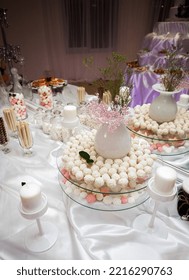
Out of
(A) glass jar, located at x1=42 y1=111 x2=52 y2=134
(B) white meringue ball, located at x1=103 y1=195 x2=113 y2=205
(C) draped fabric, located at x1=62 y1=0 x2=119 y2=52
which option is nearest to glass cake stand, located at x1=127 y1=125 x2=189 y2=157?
(B) white meringue ball, located at x1=103 y1=195 x2=113 y2=205

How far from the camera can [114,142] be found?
0.70 metres

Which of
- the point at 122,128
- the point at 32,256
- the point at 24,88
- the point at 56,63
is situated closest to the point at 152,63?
the point at 24,88

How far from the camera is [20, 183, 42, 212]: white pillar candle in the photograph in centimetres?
50

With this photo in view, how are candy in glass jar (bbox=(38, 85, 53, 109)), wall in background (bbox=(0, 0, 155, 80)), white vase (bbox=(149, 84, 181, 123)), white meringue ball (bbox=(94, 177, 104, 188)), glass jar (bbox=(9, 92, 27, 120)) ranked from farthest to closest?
wall in background (bbox=(0, 0, 155, 80)) < candy in glass jar (bbox=(38, 85, 53, 109)) < glass jar (bbox=(9, 92, 27, 120)) < white vase (bbox=(149, 84, 181, 123)) < white meringue ball (bbox=(94, 177, 104, 188))

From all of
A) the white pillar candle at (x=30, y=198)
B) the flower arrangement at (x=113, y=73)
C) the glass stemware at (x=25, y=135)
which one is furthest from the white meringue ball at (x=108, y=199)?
the glass stemware at (x=25, y=135)

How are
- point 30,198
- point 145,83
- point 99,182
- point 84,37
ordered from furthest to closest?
point 84,37 < point 145,83 < point 99,182 < point 30,198

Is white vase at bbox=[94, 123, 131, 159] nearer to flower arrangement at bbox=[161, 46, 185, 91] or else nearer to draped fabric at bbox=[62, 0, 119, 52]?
flower arrangement at bbox=[161, 46, 185, 91]

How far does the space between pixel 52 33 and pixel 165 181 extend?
4.18 m

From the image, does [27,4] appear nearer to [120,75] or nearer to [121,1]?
[121,1]

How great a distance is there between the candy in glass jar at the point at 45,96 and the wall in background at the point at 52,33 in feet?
10.2

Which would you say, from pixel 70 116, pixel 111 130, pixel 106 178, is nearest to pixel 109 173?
pixel 106 178

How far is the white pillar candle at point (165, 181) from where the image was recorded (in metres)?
0.52

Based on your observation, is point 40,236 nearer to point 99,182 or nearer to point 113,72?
point 99,182

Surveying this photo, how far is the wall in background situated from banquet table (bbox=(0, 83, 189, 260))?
385cm
